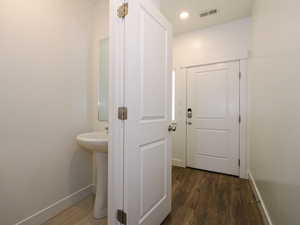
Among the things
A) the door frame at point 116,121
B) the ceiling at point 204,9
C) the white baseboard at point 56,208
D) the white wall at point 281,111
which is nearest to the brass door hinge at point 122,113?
the door frame at point 116,121

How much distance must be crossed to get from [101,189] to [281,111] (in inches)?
70.3

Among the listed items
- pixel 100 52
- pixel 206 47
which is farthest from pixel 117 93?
pixel 206 47

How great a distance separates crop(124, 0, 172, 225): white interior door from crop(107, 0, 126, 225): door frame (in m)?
0.04

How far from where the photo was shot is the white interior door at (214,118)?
2453mm

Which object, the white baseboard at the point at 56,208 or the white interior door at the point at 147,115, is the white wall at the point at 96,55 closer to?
the white baseboard at the point at 56,208

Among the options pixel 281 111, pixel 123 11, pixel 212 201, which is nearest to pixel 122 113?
pixel 123 11

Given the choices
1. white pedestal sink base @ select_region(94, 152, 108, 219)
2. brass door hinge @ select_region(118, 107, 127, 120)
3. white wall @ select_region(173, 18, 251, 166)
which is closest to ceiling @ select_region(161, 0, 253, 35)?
white wall @ select_region(173, 18, 251, 166)

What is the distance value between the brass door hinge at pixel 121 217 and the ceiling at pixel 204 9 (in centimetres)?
257

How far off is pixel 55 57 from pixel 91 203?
5.70 feet

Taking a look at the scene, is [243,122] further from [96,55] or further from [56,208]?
[56,208]

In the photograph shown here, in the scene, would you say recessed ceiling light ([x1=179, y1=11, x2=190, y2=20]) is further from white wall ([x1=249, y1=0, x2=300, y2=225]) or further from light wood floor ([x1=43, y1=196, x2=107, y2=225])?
light wood floor ([x1=43, y1=196, x2=107, y2=225])

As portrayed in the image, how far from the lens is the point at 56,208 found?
153 cm

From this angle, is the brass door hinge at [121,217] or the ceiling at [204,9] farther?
the ceiling at [204,9]

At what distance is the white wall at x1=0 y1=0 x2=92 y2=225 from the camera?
3.97 feet
